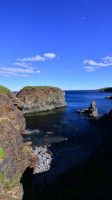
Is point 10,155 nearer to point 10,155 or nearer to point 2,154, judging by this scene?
point 10,155

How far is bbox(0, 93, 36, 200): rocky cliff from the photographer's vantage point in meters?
16.3

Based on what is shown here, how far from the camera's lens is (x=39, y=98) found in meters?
94.9

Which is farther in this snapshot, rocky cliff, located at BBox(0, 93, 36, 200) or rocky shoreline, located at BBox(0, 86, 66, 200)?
rocky shoreline, located at BBox(0, 86, 66, 200)

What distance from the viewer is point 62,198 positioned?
16.3 metres

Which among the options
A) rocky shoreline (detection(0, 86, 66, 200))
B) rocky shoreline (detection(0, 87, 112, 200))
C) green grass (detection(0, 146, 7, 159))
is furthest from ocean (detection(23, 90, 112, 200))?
green grass (detection(0, 146, 7, 159))

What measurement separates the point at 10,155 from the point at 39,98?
77465 mm

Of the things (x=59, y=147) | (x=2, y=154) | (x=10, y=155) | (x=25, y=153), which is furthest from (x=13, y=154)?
(x=59, y=147)

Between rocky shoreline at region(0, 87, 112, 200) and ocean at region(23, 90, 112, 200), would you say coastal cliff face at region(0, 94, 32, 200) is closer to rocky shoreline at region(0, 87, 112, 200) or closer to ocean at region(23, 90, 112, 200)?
rocky shoreline at region(0, 87, 112, 200)

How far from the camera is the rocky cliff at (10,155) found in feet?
53.4

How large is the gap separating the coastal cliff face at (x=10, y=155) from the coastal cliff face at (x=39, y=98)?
214 ft

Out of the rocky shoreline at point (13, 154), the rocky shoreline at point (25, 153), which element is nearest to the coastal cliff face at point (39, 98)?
the rocky shoreline at point (25, 153)

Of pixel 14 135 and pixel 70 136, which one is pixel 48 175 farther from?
pixel 70 136

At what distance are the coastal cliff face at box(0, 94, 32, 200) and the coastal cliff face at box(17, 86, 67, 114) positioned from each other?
214 ft

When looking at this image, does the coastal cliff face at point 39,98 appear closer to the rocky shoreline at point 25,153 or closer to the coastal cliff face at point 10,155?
the rocky shoreline at point 25,153
